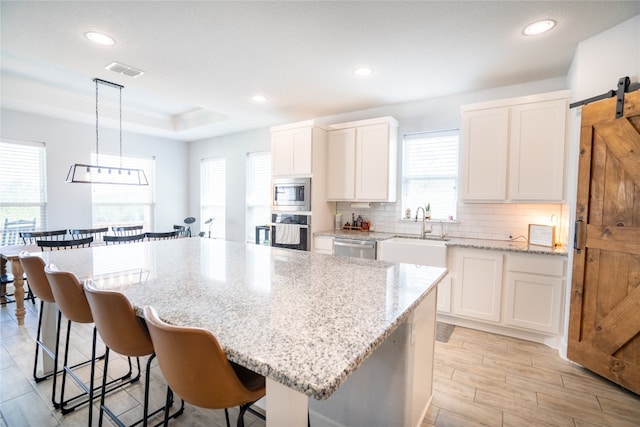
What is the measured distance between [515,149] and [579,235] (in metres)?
1.06

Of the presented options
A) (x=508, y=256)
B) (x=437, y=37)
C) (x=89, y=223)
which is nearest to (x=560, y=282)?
(x=508, y=256)

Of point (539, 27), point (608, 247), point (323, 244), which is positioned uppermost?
point (539, 27)

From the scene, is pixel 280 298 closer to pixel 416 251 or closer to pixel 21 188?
pixel 416 251

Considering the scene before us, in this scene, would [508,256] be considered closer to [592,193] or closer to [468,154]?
[592,193]

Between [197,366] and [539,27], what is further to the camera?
[539,27]

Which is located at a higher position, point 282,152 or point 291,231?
point 282,152

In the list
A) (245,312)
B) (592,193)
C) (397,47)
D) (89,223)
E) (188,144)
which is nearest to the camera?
(245,312)

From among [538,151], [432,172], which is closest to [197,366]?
[538,151]

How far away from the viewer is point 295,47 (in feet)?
8.54

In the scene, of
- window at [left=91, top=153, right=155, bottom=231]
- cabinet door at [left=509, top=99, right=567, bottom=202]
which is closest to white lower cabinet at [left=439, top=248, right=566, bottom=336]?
cabinet door at [left=509, top=99, right=567, bottom=202]

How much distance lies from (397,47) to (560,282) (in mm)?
2535

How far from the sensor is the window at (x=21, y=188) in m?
4.40

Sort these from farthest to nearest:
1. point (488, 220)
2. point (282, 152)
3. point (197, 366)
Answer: point (282, 152) < point (488, 220) < point (197, 366)

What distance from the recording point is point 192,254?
234 centimetres
